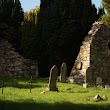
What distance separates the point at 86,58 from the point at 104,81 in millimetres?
2757

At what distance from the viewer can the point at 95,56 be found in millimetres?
36281

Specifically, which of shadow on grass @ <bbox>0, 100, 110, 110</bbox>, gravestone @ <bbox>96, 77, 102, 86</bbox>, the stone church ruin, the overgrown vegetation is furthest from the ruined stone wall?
shadow on grass @ <bbox>0, 100, 110, 110</bbox>


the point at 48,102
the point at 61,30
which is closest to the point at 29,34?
the point at 61,30

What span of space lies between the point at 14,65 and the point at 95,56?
295 inches

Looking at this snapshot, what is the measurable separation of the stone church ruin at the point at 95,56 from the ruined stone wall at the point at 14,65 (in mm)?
3967

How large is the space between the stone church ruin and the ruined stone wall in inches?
156

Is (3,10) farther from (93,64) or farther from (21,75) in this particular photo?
(93,64)

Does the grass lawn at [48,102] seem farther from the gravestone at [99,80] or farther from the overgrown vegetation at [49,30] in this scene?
the overgrown vegetation at [49,30]

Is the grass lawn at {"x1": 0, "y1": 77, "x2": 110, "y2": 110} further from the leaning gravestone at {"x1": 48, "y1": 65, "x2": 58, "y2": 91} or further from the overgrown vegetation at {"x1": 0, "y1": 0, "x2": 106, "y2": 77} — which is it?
the overgrown vegetation at {"x1": 0, "y1": 0, "x2": 106, "y2": 77}

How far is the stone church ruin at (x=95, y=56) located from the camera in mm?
35362

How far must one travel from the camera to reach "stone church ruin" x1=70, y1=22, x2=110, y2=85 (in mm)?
35362

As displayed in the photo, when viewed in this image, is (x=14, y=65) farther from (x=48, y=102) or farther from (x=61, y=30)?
(x=48, y=102)

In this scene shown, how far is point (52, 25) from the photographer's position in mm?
37125

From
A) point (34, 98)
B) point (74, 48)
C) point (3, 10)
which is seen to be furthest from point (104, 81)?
point (34, 98)
